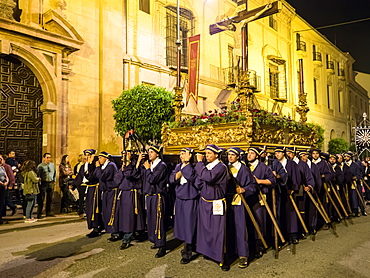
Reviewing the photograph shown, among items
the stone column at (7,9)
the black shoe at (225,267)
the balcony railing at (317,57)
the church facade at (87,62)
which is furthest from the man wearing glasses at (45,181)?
the balcony railing at (317,57)

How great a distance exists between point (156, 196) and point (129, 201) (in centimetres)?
64

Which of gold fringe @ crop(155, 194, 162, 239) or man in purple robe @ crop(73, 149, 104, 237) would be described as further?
man in purple robe @ crop(73, 149, 104, 237)

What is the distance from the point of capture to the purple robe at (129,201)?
5.52 meters

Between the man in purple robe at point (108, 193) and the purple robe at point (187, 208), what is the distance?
1.50 metres

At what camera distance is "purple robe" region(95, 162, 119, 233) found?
5.86 metres

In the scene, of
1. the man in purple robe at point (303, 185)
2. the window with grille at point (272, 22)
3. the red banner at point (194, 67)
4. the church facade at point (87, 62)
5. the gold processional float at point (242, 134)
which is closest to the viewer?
the man in purple robe at point (303, 185)

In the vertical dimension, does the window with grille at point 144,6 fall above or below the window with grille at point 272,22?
below

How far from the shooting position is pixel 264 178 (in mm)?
5090

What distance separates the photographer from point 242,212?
15.3 feet

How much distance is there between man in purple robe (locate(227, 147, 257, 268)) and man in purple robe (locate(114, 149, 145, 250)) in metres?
1.81

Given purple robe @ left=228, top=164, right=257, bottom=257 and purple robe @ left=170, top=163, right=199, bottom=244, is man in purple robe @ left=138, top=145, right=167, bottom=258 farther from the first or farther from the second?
purple robe @ left=228, top=164, right=257, bottom=257

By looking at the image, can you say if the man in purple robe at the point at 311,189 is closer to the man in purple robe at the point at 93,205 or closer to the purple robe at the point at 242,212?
the purple robe at the point at 242,212

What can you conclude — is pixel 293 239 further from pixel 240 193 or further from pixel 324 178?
pixel 324 178

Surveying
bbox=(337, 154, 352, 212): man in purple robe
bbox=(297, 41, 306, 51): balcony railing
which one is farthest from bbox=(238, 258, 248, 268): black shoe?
bbox=(297, 41, 306, 51): balcony railing
